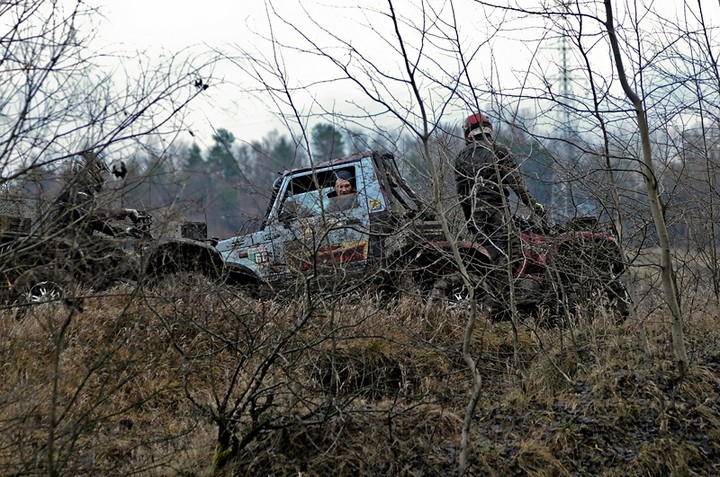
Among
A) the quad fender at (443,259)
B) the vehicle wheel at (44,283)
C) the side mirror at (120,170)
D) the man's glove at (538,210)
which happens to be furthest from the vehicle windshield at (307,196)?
the side mirror at (120,170)

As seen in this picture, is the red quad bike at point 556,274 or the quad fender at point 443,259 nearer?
the red quad bike at point 556,274

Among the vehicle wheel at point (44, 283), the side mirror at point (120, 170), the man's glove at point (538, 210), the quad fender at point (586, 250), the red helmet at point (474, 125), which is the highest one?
the red helmet at point (474, 125)

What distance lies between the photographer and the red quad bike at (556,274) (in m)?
6.82

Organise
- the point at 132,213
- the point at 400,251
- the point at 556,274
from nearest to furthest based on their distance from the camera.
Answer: the point at 132,213
the point at 556,274
the point at 400,251

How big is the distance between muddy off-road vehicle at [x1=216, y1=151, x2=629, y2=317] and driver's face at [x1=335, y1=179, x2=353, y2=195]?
74 mm

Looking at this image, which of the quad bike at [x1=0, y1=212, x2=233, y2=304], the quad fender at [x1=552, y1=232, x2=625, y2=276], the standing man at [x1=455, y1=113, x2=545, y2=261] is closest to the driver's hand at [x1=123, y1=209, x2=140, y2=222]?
the quad bike at [x1=0, y1=212, x2=233, y2=304]

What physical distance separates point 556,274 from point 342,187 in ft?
7.63

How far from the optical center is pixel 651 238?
695 cm

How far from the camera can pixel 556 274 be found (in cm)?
696

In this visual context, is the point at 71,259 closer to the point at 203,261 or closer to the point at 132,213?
the point at 132,213

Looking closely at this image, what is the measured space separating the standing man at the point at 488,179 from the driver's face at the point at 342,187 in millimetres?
1223

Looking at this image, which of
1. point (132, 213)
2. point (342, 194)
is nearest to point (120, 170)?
point (132, 213)

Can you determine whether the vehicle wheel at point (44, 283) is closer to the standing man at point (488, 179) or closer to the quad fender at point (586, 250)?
the standing man at point (488, 179)

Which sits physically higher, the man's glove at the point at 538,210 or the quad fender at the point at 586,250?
the man's glove at the point at 538,210
